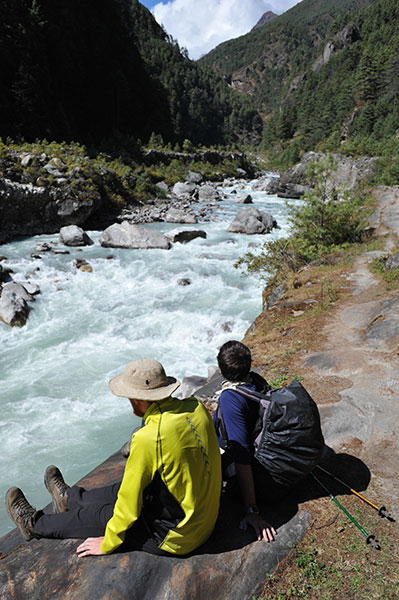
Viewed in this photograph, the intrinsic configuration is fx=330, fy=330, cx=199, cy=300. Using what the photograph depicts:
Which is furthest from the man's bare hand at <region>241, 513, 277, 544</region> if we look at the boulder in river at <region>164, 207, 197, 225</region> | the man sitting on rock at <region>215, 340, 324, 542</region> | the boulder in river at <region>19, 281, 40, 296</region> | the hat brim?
the boulder in river at <region>164, 207, 197, 225</region>

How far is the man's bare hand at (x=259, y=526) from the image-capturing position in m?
2.60

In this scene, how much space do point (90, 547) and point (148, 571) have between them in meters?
0.48

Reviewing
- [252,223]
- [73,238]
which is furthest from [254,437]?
[252,223]

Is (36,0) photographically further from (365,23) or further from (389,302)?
(365,23)

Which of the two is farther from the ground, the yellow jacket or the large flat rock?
the yellow jacket

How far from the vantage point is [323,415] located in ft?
13.9

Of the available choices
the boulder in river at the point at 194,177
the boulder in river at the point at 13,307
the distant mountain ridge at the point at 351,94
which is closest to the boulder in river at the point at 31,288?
the boulder in river at the point at 13,307

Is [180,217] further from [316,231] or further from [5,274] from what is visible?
[5,274]

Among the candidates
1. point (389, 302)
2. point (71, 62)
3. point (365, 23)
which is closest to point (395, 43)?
point (365, 23)

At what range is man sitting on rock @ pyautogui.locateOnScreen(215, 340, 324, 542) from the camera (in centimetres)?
261

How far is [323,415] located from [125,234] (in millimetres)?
14499

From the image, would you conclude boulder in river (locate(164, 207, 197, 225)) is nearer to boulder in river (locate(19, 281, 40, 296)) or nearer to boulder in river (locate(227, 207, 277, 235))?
boulder in river (locate(227, 207, 277, 235))

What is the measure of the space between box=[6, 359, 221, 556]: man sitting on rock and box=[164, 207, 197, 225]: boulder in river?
20.4m

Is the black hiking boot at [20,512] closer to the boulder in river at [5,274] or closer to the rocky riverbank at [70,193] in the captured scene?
the boulder in river at [5,274]
